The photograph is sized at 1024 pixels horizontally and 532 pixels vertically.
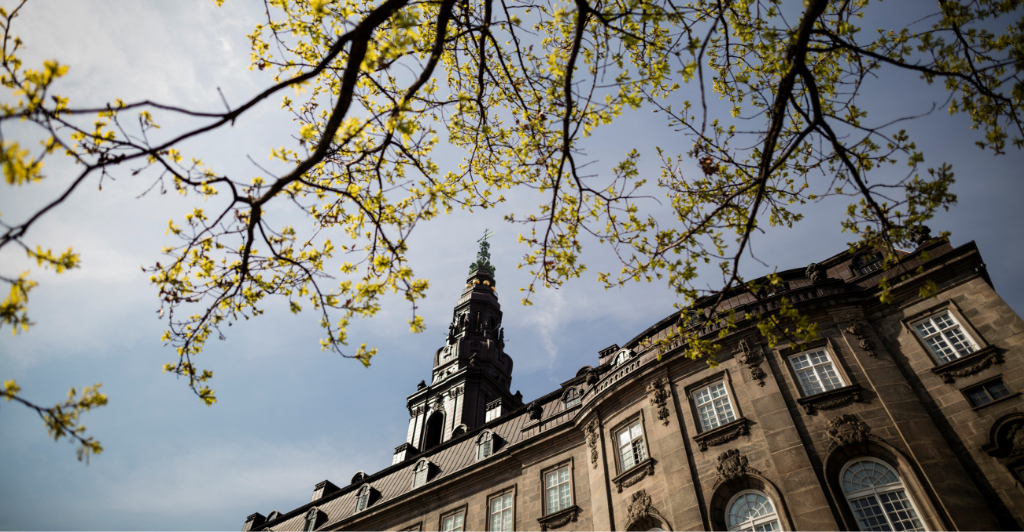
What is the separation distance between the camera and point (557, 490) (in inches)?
885

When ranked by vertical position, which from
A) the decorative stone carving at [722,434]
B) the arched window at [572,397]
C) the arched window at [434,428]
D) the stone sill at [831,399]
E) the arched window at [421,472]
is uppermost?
the arched window at [434,428]

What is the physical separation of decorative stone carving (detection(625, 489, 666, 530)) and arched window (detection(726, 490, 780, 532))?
7.55 ft

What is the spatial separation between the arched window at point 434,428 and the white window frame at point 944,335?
35.3 m

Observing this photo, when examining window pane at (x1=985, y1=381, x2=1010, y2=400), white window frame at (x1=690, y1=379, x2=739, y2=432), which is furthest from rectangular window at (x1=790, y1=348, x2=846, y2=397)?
window pane at (x1=985, y1=381, x2=1010, y2=400)

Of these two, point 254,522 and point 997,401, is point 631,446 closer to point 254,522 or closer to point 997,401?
point 997,401

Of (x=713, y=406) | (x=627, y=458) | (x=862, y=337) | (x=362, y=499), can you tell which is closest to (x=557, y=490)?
(x=627, y=458)

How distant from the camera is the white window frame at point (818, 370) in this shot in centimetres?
1777

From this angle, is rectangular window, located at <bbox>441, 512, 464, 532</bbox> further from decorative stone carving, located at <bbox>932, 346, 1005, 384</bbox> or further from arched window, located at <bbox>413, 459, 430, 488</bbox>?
decorative stone carving, located at <bbox>932, 346, 1005, 384</bbox>

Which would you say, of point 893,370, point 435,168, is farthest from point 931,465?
point 435,168

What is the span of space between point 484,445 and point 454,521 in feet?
12.4

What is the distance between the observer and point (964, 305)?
59.2ft

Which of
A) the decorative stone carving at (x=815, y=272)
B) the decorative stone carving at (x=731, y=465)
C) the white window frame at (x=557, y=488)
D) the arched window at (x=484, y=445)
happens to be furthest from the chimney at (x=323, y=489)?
the decorative stone carving at (x=815, y=272)

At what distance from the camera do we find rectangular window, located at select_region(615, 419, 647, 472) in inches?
779

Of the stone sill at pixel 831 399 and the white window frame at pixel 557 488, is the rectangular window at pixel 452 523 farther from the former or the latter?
the stone sill at pixel 831 399
